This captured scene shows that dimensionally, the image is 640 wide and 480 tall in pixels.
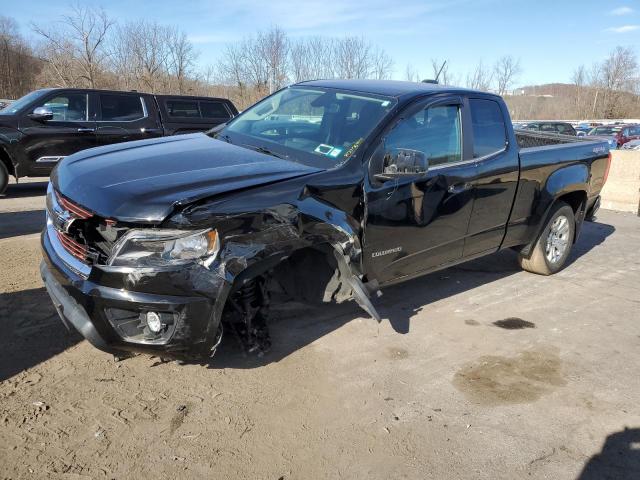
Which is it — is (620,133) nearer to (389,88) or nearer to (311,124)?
(389,88)

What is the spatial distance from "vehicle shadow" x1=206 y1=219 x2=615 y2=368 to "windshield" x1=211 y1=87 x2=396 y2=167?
137 centimetres

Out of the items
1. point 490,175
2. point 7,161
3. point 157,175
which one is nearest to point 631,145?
point 490,175

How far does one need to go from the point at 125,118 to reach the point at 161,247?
311 inches

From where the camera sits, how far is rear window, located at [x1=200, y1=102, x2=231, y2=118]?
11.1 meters

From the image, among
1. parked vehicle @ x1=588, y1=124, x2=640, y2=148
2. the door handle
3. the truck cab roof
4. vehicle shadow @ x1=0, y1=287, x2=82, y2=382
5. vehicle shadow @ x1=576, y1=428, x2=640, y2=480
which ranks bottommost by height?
vehicle shadow @ x1=576, y1=428, x2=640, y2=480

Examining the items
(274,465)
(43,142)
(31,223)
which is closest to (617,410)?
(274,465)

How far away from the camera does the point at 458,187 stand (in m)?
4.20

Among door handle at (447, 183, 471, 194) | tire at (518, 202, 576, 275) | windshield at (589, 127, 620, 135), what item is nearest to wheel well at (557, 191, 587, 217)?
tire at (518, 202, 576, 275)

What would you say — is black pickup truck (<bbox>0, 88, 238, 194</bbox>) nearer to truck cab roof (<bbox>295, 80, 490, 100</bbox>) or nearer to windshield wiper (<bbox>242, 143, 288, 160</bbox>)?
truck cab roof (<bbox>295, 80, 490, 100</bbox>)

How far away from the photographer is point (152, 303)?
2719 millimetres

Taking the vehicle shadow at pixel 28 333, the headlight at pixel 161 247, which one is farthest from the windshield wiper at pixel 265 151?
the vehicle shadow at pixel 28 333

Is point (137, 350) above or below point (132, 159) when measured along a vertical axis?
below

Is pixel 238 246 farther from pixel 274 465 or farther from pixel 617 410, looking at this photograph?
pixel 617 410

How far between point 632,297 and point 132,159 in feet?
16.6
